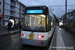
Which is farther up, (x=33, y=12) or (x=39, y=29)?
(x=33, y=12)

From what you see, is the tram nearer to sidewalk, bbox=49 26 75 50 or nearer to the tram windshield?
the tram windshield

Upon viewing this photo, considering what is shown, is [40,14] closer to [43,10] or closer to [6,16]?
[43,10]

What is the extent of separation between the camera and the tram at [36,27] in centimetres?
498

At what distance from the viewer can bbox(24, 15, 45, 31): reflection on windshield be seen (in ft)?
16.9

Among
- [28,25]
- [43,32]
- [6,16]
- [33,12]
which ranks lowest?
[43,32]

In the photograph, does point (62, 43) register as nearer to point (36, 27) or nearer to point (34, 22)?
point (36, 27)

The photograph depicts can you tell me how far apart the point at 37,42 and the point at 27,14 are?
205 cm

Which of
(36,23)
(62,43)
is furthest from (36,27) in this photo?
(62,43)

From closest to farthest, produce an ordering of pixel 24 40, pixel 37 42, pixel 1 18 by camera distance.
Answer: pixel 37 42, pixel 24 40, pixel 1 18

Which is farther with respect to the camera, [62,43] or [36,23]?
[62,43]

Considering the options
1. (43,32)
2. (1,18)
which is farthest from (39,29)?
(1,18)

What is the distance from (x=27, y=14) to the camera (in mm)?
5434

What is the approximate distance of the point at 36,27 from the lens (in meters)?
5.16

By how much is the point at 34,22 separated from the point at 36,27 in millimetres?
373
